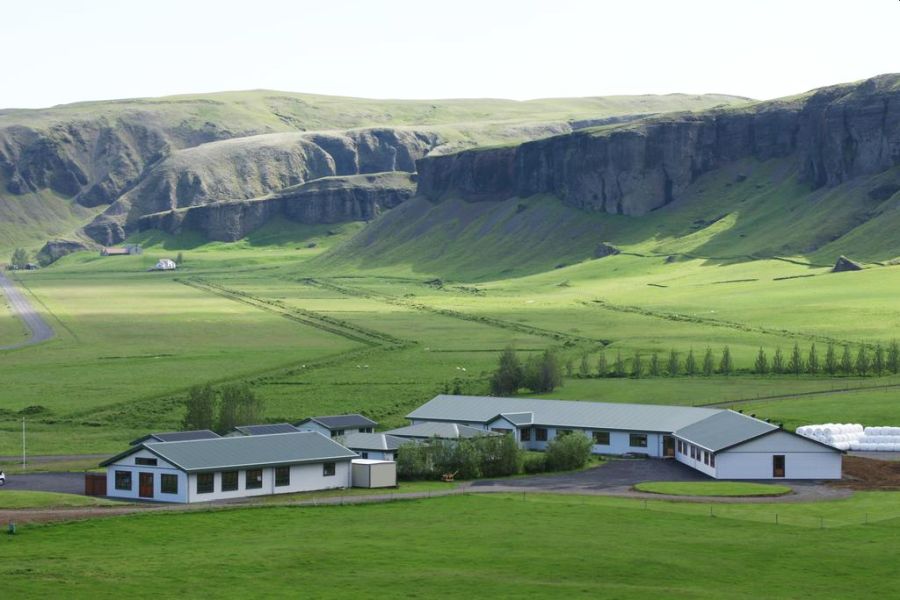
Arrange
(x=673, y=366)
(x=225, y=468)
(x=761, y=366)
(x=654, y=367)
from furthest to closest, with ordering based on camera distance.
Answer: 1. (x=654, y=367)
2. (x=673, y=366)
3. (x=761, y=366)
4. (x=225, y=468)

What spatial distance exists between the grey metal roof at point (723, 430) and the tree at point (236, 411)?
30765mm

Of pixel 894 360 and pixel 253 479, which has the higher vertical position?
pixel 894 360

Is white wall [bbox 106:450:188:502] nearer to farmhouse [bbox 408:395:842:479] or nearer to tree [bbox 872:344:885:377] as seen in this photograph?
farmhouse [bbox 408:395:842:479]

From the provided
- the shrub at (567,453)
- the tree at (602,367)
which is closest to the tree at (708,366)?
the tree at (602,367)

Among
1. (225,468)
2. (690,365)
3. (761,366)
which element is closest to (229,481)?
(225,468)

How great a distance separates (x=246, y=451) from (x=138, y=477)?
624 centimetres

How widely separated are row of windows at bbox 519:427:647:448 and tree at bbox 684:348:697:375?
119 feet

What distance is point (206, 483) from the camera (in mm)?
81250

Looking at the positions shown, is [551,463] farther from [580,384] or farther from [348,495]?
[580,384]

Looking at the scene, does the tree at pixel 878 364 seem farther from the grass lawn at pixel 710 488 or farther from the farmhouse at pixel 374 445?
the farmhouse at pixel 374 445

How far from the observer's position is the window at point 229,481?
3235 inches

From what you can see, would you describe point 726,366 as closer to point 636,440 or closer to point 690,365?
point 690,365

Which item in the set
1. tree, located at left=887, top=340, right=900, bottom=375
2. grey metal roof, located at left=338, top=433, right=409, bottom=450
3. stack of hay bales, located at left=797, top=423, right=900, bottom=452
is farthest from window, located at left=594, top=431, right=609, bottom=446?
tree, located at left=887, top=340, right=900, bottom=375

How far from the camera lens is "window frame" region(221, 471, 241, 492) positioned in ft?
270
